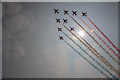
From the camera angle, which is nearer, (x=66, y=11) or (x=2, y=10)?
(x=66, y=11)

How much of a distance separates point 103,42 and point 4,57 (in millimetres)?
17877

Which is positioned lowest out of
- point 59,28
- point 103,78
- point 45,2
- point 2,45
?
point 103,78

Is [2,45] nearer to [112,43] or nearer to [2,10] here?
[2,10]

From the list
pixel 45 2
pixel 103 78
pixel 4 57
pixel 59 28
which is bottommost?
pixel 103 78

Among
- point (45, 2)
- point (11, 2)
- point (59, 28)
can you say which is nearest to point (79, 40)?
point (59, 28)

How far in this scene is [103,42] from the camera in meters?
17.8

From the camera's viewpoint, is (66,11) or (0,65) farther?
(0,65)

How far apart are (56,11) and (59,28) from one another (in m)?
2.81

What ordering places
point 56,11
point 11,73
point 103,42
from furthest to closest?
point 11,73, point 103,42, point 56,11

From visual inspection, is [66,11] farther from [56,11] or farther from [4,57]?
[4,57]

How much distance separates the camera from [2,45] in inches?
712

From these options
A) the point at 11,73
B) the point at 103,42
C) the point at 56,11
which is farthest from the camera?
the point at 11,73

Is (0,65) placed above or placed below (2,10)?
below

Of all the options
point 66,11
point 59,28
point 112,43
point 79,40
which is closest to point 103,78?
point 112,43
